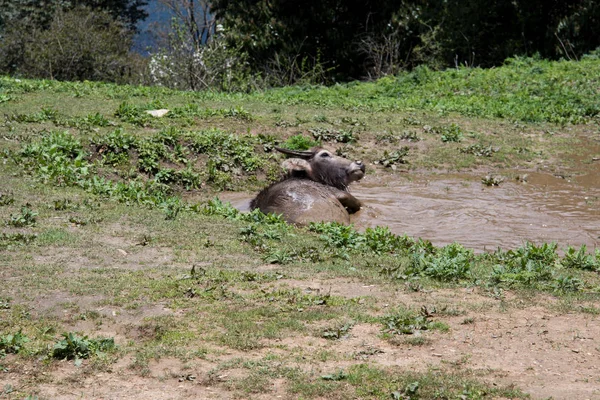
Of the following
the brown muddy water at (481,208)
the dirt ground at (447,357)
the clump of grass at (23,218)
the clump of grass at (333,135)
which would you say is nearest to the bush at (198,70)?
the clump of grass at (333,135)

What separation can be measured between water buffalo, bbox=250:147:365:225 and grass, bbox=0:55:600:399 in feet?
2.17

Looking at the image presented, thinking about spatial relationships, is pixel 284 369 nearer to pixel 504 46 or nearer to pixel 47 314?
pixel 47 314

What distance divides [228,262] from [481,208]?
5.12 metres

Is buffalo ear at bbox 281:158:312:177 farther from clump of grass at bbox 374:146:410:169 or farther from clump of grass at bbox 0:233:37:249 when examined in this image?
clump of grass at bbox 0:233:37:249

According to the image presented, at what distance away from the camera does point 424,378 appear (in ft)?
16.3

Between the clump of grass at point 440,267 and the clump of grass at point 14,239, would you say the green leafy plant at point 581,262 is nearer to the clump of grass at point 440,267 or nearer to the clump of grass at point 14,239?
the clump of grass at point 440,267

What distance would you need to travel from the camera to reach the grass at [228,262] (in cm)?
528

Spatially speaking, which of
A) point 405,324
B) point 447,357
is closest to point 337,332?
point 405,324

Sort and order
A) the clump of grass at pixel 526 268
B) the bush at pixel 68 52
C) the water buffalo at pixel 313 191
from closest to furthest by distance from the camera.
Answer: the clump of grass at pixel 526 268, the water buffalo at pixel 313 191, the bush at pixel 68 52

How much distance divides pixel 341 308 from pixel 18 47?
2715 cm

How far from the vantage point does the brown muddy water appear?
10055 millimetres

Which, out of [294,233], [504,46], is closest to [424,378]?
[294,233]

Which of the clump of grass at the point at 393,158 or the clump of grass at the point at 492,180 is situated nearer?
the clump of grass at the point at 492,180

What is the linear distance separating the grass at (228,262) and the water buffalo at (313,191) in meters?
0.66
